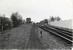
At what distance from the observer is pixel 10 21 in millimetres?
3449

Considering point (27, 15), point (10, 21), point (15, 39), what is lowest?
point (15, 39)

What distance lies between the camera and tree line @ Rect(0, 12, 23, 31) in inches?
127

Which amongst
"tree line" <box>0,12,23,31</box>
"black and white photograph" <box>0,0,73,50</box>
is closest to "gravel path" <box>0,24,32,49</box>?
"black and white photograph" <box>0,0,73,50</box>

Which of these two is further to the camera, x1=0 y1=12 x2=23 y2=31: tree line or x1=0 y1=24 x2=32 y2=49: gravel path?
x1=0 y1=12 x2=23 y2=31: tree line

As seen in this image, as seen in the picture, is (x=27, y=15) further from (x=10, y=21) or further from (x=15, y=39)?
(x=15, y=39)

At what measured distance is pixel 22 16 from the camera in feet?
10.8

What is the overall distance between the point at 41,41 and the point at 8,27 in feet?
3.88

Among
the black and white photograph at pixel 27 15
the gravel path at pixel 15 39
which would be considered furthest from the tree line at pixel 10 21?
the gravel path at pixel 15 39

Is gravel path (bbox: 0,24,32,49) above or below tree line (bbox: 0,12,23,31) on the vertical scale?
below

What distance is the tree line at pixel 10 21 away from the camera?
3236 millimetres

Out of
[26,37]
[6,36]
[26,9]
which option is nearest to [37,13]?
[26,9]

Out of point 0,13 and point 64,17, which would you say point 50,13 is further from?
point 0,13

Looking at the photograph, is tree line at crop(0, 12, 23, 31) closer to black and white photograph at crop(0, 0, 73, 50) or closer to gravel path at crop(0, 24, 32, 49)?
black and white photograph at crop(0, 0, 73, 50)

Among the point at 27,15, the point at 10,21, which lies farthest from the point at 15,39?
the point at 27,15
